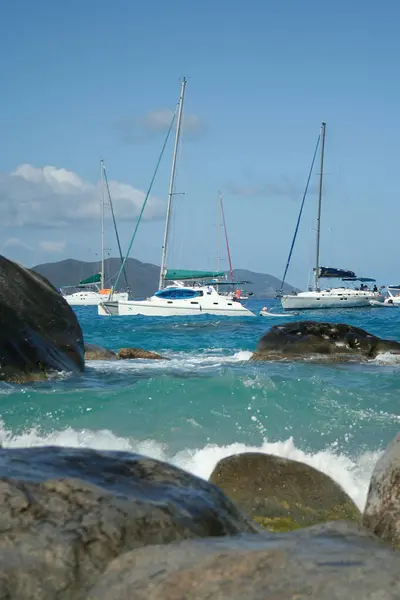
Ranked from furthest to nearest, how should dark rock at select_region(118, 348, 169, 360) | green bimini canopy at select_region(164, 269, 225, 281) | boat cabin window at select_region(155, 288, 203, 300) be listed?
green bimini canopy at select_region(164, 269, 225, 281) < boat cabin window at select_region(155, 288, 203, 300) < dark rock at select_region(118, 348, 169, 360)

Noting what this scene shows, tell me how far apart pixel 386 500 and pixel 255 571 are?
187 centimetres

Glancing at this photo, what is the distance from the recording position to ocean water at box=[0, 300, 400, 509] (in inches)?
325

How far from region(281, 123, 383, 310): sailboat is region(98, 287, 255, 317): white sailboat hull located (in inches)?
366

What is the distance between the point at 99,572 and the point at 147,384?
29.9 ft

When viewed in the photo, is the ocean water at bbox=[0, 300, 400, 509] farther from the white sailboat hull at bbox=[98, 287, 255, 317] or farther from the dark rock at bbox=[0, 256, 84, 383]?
the white sailboat hull at bbox=[98, 287, 255, 317]

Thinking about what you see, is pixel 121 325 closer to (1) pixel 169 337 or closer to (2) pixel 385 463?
(1) pixel 169 337

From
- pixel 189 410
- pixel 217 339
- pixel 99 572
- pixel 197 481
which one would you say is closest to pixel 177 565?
pixel 99 572

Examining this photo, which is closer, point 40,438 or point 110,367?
point 40,438

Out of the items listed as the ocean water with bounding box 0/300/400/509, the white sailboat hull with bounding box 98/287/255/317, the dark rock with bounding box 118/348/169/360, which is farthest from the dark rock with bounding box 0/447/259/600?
the white sailboat hull with bounding box 98/287/255/317

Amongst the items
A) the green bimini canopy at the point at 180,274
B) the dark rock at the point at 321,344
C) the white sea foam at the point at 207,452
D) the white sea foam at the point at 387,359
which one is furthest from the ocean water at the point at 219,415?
the green bimini canopy at the point at 180,274

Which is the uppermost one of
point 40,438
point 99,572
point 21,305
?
point 21,305

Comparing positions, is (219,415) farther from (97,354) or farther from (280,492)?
(97,354)

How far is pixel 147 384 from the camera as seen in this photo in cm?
1192

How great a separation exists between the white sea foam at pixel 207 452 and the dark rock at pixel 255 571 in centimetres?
446
